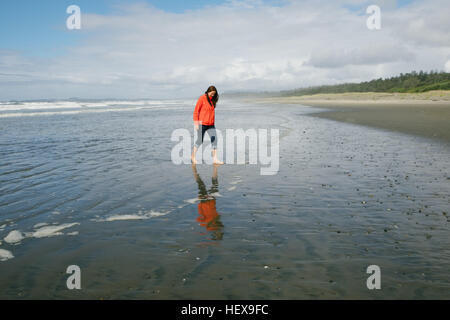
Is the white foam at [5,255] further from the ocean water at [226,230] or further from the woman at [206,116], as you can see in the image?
the woman at [206,116]

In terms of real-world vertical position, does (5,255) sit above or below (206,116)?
below

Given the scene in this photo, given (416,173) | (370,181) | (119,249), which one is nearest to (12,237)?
(119,249)

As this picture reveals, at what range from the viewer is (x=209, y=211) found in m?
5.94

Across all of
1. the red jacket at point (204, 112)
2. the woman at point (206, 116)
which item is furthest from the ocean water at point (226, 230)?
the red jacket at point (204, 112)

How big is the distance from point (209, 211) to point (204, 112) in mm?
5537

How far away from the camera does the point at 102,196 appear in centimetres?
688

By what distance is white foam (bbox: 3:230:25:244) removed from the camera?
184 inches
